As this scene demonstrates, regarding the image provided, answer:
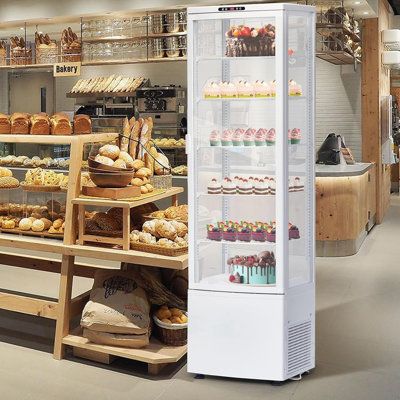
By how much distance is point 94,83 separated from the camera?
955 cm

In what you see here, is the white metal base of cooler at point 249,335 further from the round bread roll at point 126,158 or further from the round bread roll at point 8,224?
the round bread roll at point 8,224

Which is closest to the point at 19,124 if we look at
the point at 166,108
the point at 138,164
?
the point at 138,164

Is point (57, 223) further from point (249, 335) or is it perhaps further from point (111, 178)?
point (249, 335)

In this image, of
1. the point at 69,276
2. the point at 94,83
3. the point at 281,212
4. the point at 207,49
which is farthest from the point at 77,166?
the point at 94,83

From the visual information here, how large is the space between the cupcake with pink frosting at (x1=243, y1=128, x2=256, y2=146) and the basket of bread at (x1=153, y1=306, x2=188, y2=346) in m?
1.29

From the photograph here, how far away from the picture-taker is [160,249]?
4074 mm

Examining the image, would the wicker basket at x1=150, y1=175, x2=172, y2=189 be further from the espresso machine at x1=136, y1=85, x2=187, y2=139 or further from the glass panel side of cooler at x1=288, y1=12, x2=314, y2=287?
the espresso machine at x1=136, y1=85, x2=187, y2=139

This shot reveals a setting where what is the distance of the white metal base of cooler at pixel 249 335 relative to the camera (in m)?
3.81

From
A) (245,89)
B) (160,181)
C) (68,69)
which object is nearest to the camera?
Answer: (245,89)

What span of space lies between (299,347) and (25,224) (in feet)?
7.19

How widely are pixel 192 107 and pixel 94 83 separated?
6065 millimetres

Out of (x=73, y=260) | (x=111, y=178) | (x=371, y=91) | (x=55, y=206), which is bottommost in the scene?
(x=73, y=260)

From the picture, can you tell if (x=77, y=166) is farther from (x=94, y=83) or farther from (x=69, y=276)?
(x=94, y=83)

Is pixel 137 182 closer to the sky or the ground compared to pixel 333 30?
closer to the ground
